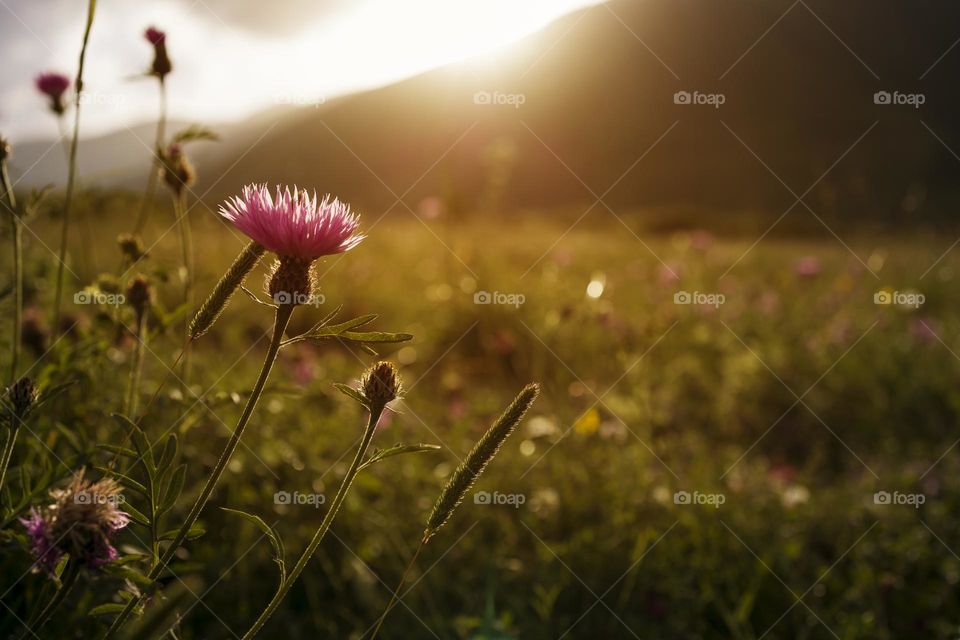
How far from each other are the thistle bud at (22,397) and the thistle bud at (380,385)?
446 mm

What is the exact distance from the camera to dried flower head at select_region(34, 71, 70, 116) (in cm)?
179

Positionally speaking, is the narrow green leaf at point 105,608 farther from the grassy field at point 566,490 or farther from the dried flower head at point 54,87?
the dried flower head at point 54,87

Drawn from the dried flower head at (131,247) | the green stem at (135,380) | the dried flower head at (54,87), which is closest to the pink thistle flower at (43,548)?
the green stem at (135,380)

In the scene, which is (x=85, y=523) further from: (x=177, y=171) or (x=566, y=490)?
(x=566, y=490)

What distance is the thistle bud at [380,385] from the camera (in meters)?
0.94

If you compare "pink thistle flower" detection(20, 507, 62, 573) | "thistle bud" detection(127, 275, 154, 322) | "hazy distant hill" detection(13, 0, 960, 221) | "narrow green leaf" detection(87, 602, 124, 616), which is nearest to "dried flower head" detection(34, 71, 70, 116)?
"thistle bud" detection(127, 275, 154, 322)

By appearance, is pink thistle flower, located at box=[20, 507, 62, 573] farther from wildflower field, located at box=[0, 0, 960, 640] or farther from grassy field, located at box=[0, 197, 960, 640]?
grassy field, located at box=[0, 197, 960, 640]

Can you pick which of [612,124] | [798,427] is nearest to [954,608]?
[798,427]

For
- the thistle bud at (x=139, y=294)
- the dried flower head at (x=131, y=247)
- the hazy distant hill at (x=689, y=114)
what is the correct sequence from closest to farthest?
1. the thistle bud at (x=139, y=294)
2. the dried flower head at (x=131, y=247)
3. the hazy distant hill at (x=689, y=114)

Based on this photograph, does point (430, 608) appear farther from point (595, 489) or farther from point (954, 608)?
point (954, 608)

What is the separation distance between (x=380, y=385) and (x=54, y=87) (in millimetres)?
1482

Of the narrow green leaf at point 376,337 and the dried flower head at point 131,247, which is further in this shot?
the dried flower head at point 131,247

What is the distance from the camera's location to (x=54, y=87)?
1.81 metres

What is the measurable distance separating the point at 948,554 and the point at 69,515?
254cm
